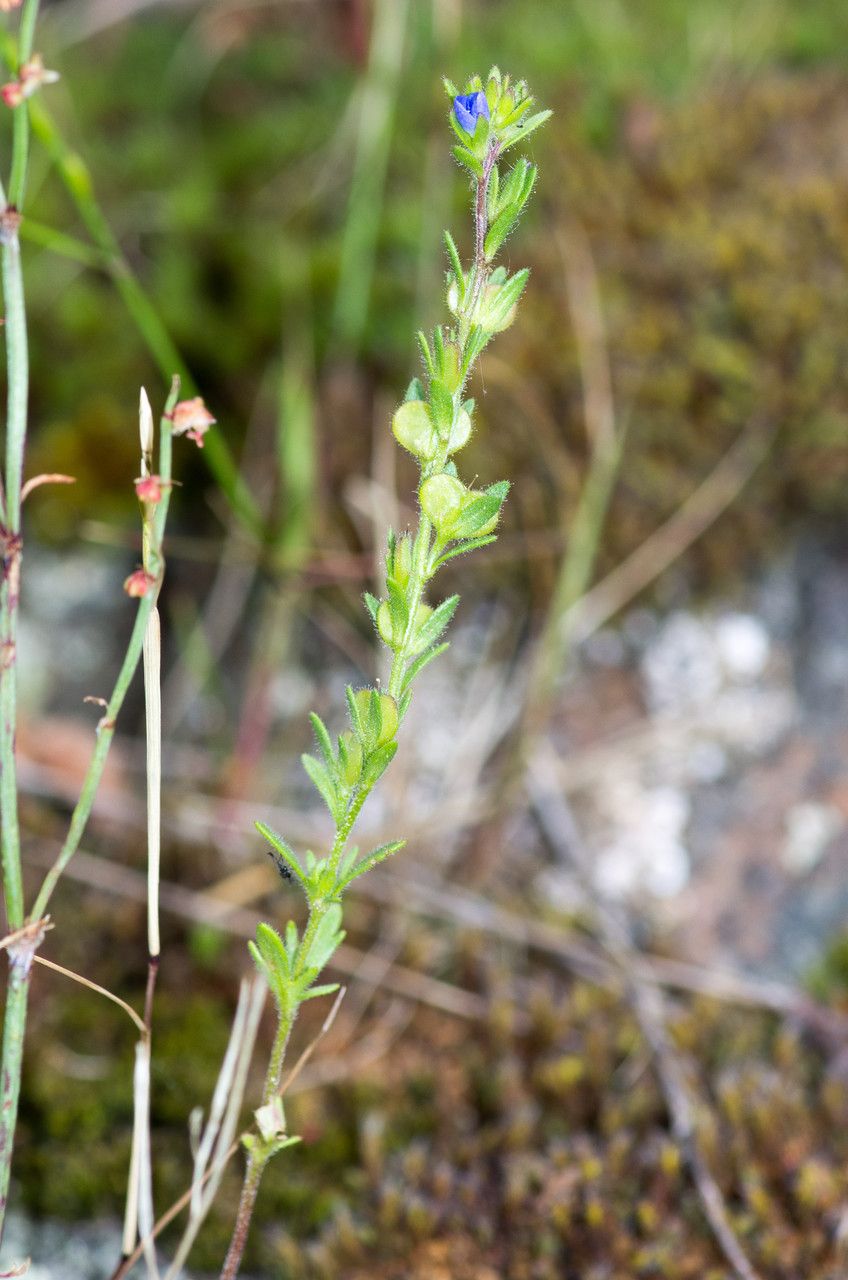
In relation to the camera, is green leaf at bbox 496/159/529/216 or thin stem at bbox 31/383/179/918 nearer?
green leaf at bbox 496/159/529/216

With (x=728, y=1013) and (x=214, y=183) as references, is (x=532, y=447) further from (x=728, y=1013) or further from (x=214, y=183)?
(x=214, y=183)

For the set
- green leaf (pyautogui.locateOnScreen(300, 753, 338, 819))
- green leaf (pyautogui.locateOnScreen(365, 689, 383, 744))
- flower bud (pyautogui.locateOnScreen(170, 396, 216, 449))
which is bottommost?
green leaf (pyautogui.locateOnScreen(300, 753, 338, 819))

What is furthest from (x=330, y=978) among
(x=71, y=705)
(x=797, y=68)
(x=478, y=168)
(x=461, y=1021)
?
(x=797, y=68)

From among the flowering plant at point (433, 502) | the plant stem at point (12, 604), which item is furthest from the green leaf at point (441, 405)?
the plant stem at point (12, 604)

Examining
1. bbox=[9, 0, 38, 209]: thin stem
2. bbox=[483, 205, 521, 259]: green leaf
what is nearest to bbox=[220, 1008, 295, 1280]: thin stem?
bbox=[483, 205, 521, 259]: green leaf

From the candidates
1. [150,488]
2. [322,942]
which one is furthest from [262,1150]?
[150,488]

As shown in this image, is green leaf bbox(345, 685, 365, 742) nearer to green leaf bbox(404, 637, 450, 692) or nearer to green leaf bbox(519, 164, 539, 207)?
green leaf bbox(404, 637, 450, 692)
